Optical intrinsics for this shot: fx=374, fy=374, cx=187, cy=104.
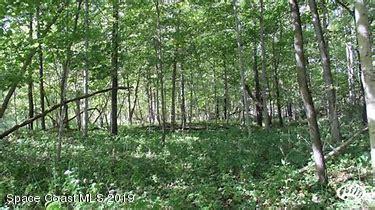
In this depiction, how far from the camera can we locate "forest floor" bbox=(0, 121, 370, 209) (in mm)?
7492

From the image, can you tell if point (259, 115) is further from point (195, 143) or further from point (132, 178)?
point (132, 178)

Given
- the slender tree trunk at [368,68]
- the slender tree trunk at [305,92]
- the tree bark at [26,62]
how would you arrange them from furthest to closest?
the tree bark at [26,62] → the slender tree trunk at [305,92] → the slender tree trunk at [368,68]

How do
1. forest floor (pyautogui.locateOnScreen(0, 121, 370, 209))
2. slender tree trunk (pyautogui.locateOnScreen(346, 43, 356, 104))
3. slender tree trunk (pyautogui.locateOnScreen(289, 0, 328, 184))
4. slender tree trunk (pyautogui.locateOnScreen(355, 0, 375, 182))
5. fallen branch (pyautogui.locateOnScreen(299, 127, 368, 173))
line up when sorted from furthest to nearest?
slender tree trunk (pyautogui.locateOnScreen(346, 43, 356, 104)) < fallen branch (pyautogui.locateOnScreen(299, 127, 368, 173)) < slender tree trunk (pyautogui.locateOnScreen(289, 0, 328, 184)) < forest floor (pyautogui.locateOnScreen(0, 121, 370, 209)) < slender tree trunk (pyautogui.locateOnScreen(355, 0, 375, 182))

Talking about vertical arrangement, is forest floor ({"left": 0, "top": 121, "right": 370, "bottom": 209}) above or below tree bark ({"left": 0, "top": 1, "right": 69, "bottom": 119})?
below

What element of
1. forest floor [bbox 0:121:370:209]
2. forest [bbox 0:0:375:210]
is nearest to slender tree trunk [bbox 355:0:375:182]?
forest [bbox 0:0:375:210]

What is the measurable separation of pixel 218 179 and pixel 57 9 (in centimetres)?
629

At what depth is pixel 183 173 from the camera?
987cm

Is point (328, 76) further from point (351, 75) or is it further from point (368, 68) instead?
point (351, 75)

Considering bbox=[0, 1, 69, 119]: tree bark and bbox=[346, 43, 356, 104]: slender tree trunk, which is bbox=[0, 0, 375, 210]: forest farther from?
bbox=[346, 43, 356, 104]: slender tree trunk

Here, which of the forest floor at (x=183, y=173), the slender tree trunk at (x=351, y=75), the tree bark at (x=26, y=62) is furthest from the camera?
the slender tree trunk at (x=351, y=75)

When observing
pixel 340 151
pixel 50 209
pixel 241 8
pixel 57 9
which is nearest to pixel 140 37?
pixel 241 8

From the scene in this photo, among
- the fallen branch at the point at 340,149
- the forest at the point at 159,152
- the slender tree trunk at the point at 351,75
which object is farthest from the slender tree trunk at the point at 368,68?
the slender tree trunk at the point at 351,75

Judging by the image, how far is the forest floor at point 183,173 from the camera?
7.49m

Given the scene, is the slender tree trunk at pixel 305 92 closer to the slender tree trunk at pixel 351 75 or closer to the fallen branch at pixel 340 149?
the fallen branch at pixel 340 149
